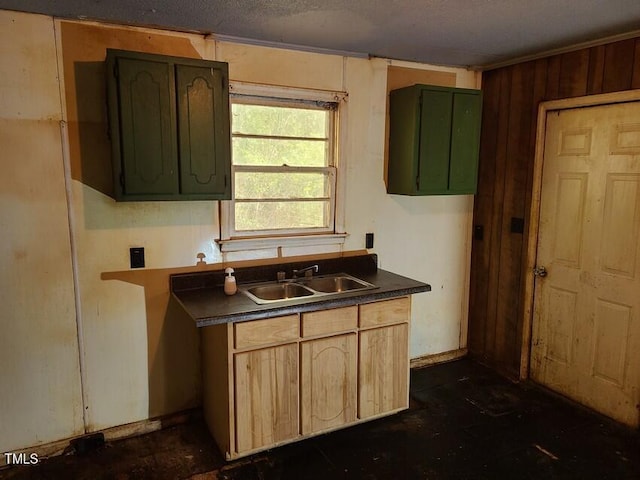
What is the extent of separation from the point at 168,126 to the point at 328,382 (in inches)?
64.9

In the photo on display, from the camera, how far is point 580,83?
2846 millimetres

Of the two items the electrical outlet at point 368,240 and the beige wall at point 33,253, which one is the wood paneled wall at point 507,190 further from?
the beige wall at point 33,253

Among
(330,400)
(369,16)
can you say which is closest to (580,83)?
(369,16)

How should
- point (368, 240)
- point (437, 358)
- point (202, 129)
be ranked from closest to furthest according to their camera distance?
point (202, 129) < point (368, 240) < point (437, 358)

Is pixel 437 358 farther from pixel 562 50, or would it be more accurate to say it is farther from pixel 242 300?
pixel 562 50

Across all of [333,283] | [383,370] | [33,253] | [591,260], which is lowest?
[383,370]

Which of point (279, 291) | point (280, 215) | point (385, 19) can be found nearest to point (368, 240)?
point (280, 215)

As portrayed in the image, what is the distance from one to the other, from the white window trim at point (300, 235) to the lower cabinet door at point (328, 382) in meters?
0.73

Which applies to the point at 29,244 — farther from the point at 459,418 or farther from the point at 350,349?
the point at 459,418

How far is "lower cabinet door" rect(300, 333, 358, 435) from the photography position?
8.31 feet

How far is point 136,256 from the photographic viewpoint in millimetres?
2600

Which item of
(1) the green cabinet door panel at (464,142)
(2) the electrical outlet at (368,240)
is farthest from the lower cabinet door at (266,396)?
(1) the green cabinet door panel at (464,142)

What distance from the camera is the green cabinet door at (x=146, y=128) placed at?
224 cm

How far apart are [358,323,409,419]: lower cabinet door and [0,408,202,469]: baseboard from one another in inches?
42.1
